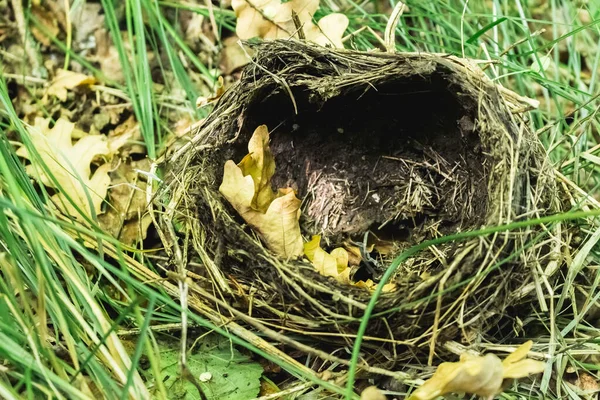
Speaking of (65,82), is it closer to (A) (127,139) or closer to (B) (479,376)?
(A) (127,139)

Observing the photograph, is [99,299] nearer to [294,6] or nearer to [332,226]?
[332,226]

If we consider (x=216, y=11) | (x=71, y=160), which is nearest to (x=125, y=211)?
(x=71, y=160)

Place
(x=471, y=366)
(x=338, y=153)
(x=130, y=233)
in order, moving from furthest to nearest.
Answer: (x=338, y=153)
(x=130, y=233)
(x=471, y=366)

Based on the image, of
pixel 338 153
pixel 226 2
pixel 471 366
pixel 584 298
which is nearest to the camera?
pixel 471 366

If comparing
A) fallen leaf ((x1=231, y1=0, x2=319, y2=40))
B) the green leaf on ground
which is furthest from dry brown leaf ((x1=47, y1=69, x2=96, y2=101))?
the green leaf on ground

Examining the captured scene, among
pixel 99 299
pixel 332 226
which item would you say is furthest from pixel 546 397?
pixel 99 299

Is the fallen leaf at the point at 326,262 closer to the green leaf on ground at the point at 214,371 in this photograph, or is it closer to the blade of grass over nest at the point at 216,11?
the green leaf on ground at the point at 214,371

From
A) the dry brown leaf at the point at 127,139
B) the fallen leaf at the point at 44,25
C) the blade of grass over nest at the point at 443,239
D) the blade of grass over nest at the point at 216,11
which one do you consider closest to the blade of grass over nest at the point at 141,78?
the dry brown leaf at the point at 127,139
